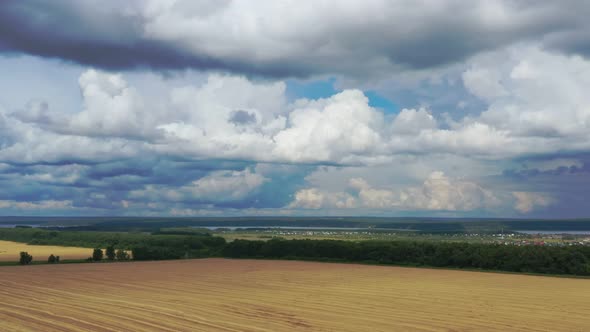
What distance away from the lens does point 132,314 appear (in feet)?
126

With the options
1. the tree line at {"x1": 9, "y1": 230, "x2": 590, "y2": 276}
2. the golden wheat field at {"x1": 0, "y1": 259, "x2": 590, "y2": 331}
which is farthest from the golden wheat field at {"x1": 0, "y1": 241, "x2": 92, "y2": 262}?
the golden wheat field at {"x1": 0, "y1": 259, "x2": 590, "y2": 331}

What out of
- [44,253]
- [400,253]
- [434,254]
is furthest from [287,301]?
[44,253]

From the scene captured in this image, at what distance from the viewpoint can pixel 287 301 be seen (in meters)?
47.6

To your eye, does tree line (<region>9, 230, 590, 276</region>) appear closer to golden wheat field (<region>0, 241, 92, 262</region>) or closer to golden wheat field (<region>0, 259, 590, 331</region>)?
golden wheat field (<region>0, 259, 590, 331</region>)

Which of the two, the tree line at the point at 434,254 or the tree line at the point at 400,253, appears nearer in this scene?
the tree line at the point at 434,254

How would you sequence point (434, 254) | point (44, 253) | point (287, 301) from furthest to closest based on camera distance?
point (44, 253) → point (434, 254) → point (287, 301)

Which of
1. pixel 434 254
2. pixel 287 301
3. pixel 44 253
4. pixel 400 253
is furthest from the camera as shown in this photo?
pixel 44 253

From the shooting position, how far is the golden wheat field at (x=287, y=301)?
35781 millimetres

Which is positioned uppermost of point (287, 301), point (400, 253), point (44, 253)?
point (400, 253)

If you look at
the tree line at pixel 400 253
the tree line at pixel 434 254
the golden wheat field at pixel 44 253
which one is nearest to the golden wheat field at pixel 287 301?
the tree line at pixel 434 254

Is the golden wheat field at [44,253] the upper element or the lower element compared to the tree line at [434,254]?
lower

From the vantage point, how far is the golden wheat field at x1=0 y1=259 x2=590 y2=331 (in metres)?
35.8

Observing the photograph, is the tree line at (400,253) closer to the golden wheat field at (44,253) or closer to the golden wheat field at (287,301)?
the golden wheat field at (287,301)

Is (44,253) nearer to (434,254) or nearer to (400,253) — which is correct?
(400,253)
